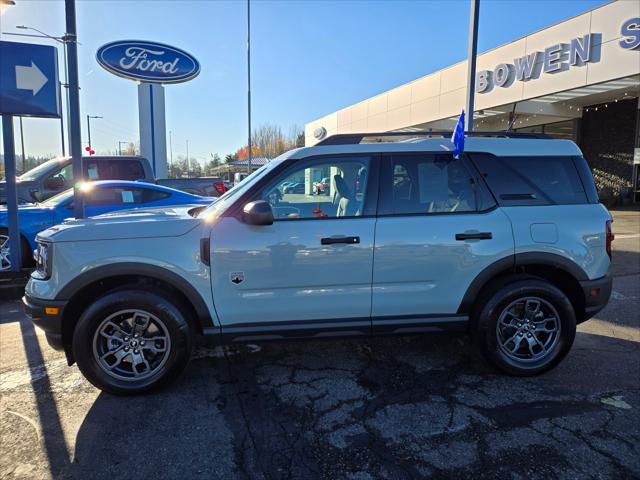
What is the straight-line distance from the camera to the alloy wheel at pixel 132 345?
11.2ft

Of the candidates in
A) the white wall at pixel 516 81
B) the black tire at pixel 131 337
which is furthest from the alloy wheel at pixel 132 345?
the white wall at pixel 516 81

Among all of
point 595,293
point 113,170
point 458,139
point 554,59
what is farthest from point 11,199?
point 554,59

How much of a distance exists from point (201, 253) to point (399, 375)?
193cm

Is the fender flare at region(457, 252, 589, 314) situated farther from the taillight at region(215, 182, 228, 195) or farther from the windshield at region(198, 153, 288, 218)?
the taillight at region(215, 182, 228, 195)

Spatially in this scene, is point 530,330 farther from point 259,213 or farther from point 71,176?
point 71,176

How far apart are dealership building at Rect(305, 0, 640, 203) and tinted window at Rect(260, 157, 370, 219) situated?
10.5m

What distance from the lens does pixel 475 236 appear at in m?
3.57

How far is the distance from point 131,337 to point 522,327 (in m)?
3.16

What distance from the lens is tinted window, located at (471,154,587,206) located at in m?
3.71

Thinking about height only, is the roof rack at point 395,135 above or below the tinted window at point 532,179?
above

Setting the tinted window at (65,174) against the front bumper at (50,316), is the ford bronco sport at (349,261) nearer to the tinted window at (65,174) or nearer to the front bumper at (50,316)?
the front bumper at (50,316)

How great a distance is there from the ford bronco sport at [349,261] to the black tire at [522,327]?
11 millimetres

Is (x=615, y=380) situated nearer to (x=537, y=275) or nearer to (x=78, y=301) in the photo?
(x=537, y=275)

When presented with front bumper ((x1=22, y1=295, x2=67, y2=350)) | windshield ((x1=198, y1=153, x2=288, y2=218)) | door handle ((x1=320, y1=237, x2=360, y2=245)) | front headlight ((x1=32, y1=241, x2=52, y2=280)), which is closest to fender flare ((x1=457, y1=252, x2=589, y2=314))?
door handle ((x1=320, y1=237, x2=360, y2=245))
